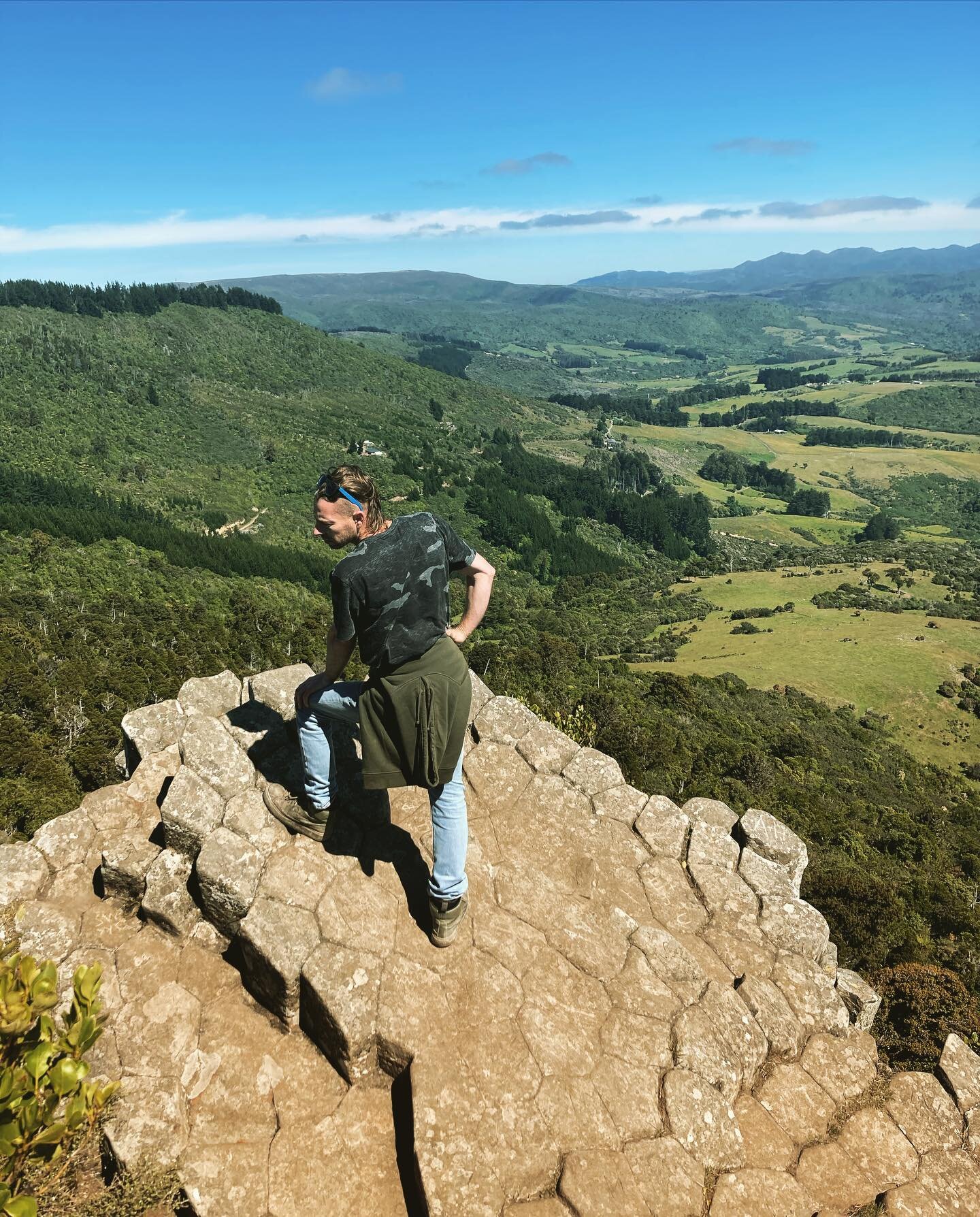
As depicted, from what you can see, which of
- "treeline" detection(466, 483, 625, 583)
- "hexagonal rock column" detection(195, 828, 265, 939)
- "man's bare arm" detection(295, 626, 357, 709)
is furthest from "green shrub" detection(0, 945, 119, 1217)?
"treeline" detection(466, 483, 625, 583)

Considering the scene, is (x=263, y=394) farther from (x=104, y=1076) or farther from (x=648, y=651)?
(x=104, y=1076)

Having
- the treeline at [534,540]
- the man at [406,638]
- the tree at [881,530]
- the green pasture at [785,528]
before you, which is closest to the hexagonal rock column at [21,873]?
the man at [406,638]

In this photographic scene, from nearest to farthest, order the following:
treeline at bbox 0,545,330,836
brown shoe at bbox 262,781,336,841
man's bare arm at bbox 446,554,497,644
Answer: man's bare arm at bbox 446,554,497,644, brown shoe at bbox 262,781,336,841, treeline at bbox 0,545,330,836

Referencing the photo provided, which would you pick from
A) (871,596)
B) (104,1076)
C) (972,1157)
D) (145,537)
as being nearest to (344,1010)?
(104,1076)

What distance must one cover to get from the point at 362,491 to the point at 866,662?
2857 inches

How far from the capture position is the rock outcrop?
191 inches

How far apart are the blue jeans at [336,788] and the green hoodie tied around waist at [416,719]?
0.25 meters

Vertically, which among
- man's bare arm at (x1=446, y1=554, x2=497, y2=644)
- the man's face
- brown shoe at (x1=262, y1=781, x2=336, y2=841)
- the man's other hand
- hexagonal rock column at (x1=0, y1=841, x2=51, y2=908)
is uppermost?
the man's face

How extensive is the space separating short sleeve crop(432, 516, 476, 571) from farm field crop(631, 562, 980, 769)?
59.3 meters

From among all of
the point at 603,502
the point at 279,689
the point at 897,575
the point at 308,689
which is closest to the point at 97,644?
the point at 279,689

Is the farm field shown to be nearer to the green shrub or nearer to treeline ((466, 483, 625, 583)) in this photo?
treeline ((466, 483, 625, 583))

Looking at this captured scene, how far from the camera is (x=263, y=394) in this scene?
189 m

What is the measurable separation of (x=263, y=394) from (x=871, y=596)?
165 m

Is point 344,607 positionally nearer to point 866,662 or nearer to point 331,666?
point 331,666
